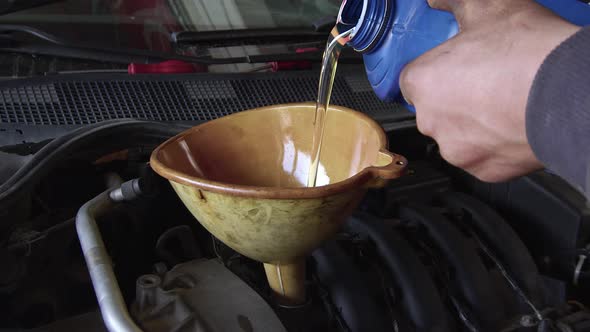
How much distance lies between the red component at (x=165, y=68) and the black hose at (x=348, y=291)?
524 millimetres

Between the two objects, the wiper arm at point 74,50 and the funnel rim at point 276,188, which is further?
the wiper arm at point 74,50

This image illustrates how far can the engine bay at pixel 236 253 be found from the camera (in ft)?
2.40

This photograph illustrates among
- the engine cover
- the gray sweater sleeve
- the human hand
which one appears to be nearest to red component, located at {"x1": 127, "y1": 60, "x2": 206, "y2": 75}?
the engine cover

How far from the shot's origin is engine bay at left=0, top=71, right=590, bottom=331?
0.73 meters

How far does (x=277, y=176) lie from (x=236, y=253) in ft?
0.49

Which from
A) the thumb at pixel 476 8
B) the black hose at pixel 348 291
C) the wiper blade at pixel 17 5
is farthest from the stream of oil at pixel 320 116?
the wiper blade at pixel 17 5

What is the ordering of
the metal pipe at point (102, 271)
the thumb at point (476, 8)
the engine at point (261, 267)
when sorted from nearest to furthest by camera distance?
the thumb at point (476, 8) < the metal pipe at point (102, 271) < the engine at point (261, 267)

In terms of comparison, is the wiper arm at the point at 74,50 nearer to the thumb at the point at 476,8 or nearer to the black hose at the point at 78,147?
the black hose at the point at 78,147

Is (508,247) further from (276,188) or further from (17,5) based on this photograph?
(17,5)

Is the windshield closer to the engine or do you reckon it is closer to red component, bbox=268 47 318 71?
red component, bbox=268 47 318 71

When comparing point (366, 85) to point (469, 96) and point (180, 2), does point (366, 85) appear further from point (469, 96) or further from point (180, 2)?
point (469, 96)

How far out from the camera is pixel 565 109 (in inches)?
16.2

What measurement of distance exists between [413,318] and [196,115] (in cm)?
55

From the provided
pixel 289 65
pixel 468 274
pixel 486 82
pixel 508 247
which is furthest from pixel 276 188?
pixel 289 65
